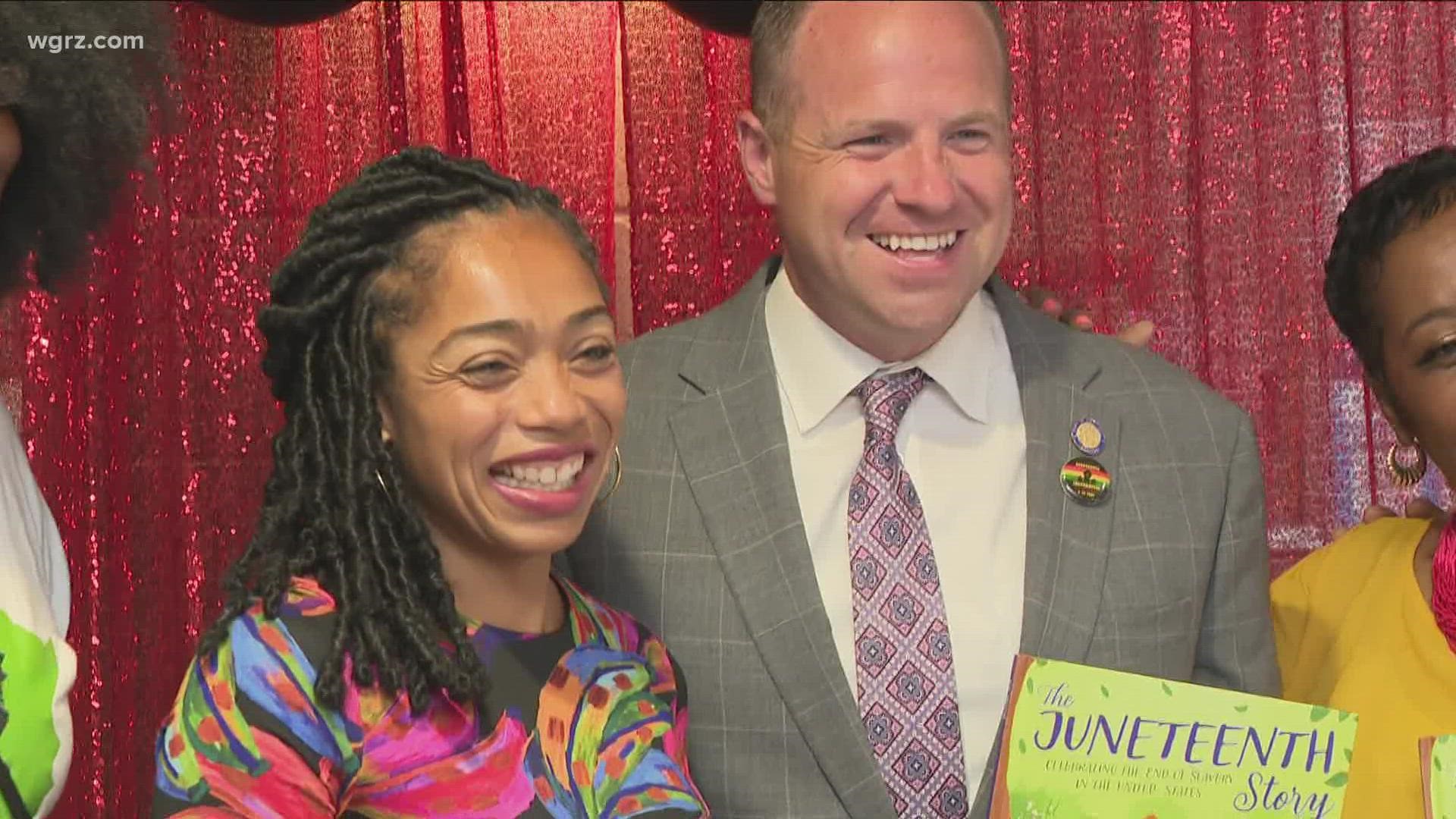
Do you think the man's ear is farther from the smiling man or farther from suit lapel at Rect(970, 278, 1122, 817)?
suit lapel at Rect(970, 278, 1122, 817)

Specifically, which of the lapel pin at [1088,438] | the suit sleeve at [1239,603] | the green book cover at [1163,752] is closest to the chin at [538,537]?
the green book cover at [1163,752]

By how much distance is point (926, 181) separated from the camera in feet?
6.09

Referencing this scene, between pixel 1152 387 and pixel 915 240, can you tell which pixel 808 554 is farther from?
pixel 1152 387

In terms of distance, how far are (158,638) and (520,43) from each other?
42.1 inches

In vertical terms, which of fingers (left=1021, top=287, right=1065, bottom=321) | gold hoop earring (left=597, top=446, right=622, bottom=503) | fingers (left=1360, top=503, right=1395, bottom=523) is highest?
fingers (left=1021, top=287, right=1065, bottom=321)

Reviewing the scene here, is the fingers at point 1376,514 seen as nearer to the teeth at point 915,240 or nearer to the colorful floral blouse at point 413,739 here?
the teeth at point 915,240

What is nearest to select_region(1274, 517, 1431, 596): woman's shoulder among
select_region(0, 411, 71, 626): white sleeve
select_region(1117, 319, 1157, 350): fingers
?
select_region(1117, 319, 1157, 350): fingers

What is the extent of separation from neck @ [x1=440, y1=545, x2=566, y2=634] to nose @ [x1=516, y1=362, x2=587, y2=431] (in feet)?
0.52

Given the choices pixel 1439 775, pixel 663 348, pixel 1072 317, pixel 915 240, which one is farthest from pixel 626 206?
pixel 1439 775

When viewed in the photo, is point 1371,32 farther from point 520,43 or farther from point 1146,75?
point 520,43

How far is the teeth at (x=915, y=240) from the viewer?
1884 millimetres

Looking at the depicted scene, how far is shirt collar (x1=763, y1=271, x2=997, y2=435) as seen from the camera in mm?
1990

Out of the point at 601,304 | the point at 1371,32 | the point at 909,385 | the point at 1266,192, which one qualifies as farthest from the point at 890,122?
the point at 1371,32

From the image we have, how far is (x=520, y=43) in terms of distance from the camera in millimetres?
2664
